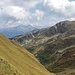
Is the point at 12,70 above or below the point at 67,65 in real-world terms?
above

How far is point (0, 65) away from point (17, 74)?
4.34 meters

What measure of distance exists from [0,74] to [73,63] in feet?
491

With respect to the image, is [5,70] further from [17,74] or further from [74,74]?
[74,74]

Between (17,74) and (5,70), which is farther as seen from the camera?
(17,74)

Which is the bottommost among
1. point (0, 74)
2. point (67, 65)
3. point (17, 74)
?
point (67, 65)

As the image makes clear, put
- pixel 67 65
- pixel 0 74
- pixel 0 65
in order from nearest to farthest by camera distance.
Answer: pixel 0 74
pixel 0 65
pixel 67 65

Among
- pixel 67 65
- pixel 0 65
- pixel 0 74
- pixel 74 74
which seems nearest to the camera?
pixel 0 74

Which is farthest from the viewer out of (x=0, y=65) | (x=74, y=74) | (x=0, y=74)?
(x=74, y=74)

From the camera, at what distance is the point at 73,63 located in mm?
185375

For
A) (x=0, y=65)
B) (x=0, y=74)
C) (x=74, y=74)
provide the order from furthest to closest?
(x=74, y=74) → (x=0, y=65) → (x=0, y=74)

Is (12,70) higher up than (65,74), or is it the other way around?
(12,70)

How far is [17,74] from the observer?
45.8m

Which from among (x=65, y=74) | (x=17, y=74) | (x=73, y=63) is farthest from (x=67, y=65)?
(x=17, y=74)

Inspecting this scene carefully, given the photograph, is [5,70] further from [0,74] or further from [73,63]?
[73,63]
